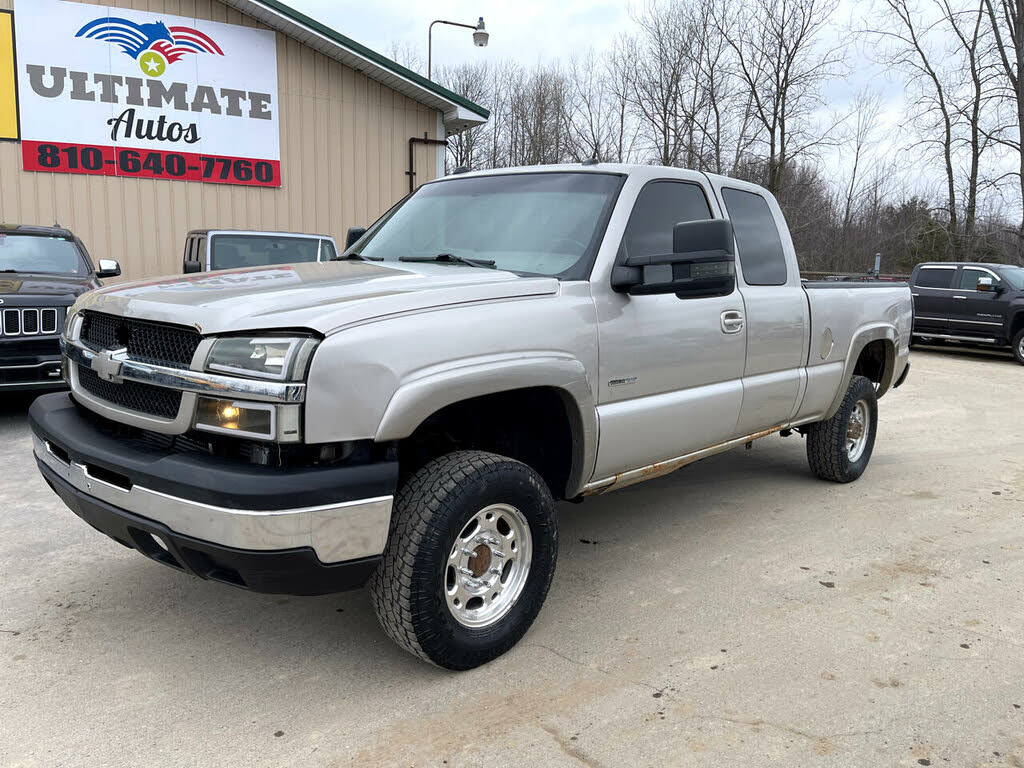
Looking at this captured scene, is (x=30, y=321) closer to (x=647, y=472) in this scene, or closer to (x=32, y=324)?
(x=32, y=324)

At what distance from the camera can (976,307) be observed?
14.8 metres

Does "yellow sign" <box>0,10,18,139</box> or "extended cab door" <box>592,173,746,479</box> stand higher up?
"yellow sign" <box>0,10,18,139</box>

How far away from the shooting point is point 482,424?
130 inches

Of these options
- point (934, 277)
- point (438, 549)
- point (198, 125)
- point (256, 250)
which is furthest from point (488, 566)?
point (934, 277)

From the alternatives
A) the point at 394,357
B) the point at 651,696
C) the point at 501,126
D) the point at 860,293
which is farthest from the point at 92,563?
the point at 501,126

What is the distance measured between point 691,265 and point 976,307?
13815 millimetres

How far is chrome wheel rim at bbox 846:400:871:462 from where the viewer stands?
5.68 meters

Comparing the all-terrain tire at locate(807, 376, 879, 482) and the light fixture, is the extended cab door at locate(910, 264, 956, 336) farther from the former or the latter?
the light fixture

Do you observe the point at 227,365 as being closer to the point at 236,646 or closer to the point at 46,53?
the point at 236,646

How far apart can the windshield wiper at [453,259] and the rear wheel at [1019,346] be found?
1363 cm

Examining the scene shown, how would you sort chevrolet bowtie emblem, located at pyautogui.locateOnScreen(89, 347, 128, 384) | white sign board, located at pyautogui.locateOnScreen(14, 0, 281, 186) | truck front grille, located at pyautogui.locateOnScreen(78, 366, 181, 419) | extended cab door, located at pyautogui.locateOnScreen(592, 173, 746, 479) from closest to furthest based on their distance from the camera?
truck front grille, located at pyautogui.locateOnScreen(78, 366, 181, 419) → chevrolet bowtie emblem, located at pyautogui.locateOnScreen(89, 347, 128, 384) → extended cab door, located at pyautogui.locateOnScreen(592, 173, 746, 479) → white sign board, located at pyautogui.locateOnScreen(14, 0, 281, 186)

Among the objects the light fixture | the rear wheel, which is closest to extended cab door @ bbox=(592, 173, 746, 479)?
the rear wheel

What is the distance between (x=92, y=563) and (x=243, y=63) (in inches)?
435

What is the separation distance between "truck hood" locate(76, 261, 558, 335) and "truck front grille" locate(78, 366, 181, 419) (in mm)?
239
